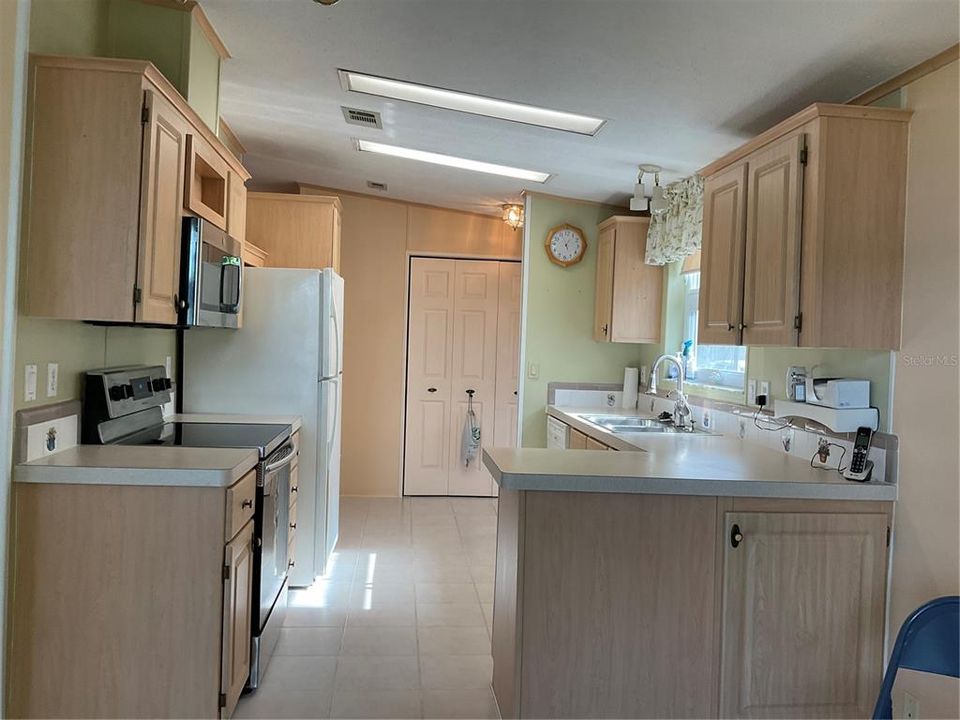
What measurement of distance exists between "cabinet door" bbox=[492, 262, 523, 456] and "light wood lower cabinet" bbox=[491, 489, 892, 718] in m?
3.67

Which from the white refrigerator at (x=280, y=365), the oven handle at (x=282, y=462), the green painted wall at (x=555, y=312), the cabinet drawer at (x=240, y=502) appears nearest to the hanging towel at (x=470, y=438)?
the green painted wall at (x=555, y=312)

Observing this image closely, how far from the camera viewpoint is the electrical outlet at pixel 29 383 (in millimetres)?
2100

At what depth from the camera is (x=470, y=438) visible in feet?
19.3

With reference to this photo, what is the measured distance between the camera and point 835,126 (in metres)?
2.25

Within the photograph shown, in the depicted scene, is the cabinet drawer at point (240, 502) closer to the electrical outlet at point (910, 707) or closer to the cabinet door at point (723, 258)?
the cabinet door at point (723, 258)

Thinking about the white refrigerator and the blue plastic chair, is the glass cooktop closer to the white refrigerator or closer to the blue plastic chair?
the white refrigerator

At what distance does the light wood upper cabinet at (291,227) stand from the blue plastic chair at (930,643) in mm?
3904

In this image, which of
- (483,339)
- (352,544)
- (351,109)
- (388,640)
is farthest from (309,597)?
(483,339)

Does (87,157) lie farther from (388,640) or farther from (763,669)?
(763,669)

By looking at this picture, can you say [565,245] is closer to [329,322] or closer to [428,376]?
[428,376]

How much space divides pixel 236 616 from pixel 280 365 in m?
1.58

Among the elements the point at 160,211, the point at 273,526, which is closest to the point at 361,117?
the point at 160,211

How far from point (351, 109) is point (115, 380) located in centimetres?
177

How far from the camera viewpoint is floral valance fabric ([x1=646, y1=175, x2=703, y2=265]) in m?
3.83
